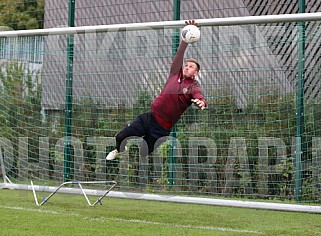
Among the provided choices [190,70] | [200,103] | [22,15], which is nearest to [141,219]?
[200,103]

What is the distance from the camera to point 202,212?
10.6 meters

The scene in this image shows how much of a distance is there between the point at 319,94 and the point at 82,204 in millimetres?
4305

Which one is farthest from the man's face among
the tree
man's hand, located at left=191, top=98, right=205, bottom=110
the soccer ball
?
the tree

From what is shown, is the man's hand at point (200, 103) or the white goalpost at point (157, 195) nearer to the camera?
the man's hand at point (200, 103)

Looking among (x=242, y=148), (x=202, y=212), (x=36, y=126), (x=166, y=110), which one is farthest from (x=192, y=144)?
(x=36, y=126)

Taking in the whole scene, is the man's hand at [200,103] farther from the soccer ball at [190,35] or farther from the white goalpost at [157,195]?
the white goalpost at [157,195]

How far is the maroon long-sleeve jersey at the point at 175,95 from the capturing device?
9422 millimetres

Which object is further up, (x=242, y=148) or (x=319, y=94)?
(x=319, y=94)

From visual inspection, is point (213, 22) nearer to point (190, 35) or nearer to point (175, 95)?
point (190, 35)

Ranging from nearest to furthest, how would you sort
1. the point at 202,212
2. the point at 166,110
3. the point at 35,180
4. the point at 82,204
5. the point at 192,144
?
the point at 166,110 → the point at 202,212 → the point at 82,204 → the point at 192,144 → the point at 35,180

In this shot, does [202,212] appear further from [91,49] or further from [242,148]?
[91,49]

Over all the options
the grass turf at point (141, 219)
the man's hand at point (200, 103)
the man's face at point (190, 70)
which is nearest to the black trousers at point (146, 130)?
the man's face at point (190, 70)

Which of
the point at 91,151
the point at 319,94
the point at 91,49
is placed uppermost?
the point at 91,49

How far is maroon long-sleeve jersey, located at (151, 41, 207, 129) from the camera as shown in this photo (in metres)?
9.42
